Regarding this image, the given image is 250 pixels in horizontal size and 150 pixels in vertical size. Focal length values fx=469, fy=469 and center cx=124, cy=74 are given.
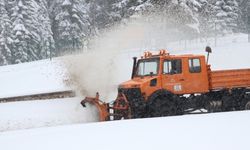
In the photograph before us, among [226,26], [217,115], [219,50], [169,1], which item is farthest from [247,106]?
[226,26]

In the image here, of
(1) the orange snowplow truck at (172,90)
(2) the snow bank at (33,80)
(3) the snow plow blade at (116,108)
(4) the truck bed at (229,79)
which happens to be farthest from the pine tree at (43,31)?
(4) the truck bed at (229,79)

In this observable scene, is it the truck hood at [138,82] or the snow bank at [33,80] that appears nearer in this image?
the truck hood at [138,82]

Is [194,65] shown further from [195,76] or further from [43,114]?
[43,114]

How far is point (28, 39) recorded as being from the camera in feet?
177

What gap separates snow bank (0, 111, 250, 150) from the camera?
33.9 ft

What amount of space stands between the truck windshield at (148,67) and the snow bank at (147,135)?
256 centimetres

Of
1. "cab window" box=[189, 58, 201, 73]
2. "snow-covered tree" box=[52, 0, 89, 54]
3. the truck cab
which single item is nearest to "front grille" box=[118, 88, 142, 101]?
the truck cab

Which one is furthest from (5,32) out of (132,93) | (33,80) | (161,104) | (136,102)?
(161,104)

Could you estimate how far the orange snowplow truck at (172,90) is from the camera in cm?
1595

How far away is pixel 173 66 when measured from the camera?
53.5ft

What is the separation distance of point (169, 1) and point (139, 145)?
24.9m

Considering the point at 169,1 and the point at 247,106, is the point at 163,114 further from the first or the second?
the point at 169,1

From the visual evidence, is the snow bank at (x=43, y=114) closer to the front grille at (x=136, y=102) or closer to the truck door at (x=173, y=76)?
the front grille at (x=136, y=102)

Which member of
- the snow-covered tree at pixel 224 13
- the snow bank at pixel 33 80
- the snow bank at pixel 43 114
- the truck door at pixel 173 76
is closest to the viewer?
the truck door at pixel 173 76
